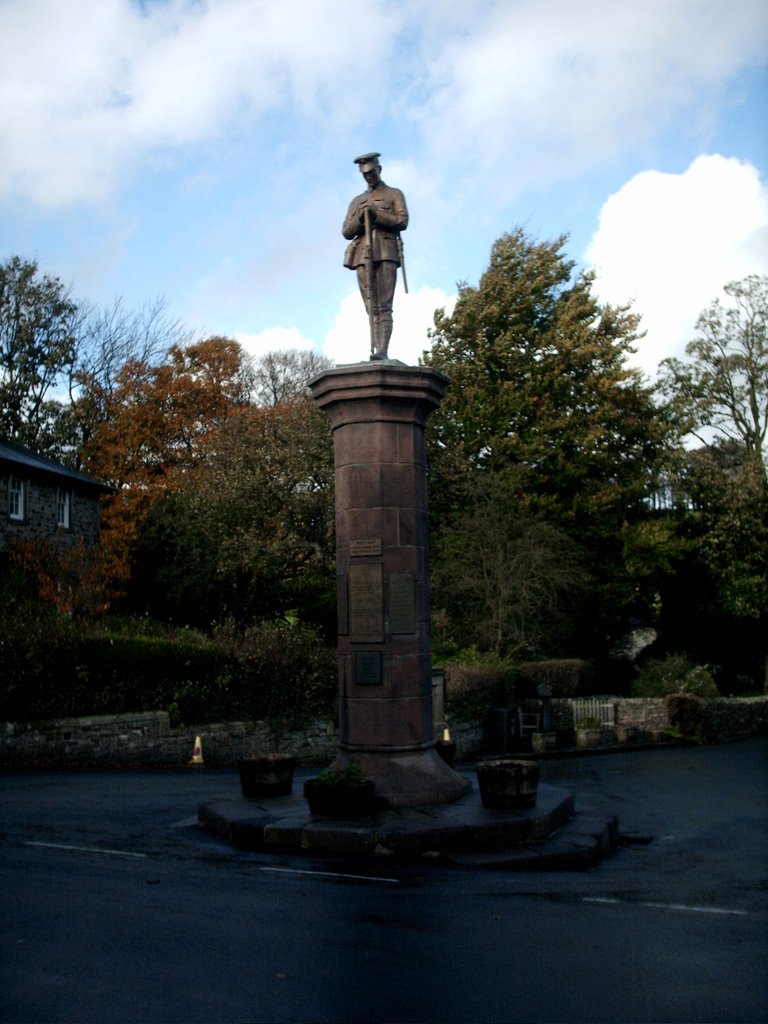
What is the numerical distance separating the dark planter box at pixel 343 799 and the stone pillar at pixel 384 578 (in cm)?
61

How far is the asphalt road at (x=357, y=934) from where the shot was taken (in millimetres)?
5383

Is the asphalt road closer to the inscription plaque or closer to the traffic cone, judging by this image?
the inscription plaque

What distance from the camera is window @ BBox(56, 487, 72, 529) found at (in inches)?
1347

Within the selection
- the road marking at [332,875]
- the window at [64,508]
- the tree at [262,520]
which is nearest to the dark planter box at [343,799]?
the road marking at [332,875]

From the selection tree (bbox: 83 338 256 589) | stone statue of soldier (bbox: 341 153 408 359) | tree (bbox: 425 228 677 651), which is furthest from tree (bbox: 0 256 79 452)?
stone statue of soldier (bbox: 341 153 408 359)

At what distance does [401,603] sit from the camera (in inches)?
444

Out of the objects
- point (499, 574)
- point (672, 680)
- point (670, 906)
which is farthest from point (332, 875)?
point (672, 680)

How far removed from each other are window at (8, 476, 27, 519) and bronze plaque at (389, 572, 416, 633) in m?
23.5

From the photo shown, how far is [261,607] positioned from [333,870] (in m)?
24.4

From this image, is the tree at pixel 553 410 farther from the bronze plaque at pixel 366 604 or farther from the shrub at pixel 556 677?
the bronze plaque at pixel 366 604

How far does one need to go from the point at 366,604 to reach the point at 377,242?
442 centimetres

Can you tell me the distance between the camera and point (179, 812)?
12180 mm

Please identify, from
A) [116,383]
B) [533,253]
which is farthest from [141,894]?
[116,383]

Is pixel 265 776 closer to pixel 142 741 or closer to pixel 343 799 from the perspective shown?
pixel 343 799
